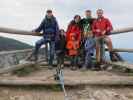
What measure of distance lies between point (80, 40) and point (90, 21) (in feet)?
1.85

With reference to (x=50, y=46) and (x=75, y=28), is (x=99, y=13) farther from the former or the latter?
(x=50, y=46)

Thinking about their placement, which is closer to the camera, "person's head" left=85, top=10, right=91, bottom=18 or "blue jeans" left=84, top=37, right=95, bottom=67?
"blue jeans" left=84, top=37, right=95, bottom=67

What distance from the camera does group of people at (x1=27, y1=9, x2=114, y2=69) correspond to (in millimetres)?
13555

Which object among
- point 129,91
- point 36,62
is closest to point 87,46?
point 36,62

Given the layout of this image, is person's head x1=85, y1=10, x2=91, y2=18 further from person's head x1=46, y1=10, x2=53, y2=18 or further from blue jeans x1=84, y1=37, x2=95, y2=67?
person's head x1=46, y1=10, x2=53, y2=18

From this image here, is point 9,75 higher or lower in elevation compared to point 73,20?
lower

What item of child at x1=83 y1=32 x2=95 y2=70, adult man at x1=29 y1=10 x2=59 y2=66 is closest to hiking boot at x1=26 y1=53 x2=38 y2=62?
adult man at x1=29 y1=10 x2=59 y2=66

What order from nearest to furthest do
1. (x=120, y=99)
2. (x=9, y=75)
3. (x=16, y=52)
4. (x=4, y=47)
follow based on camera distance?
(x=120, y=99) → (x=9, y=75) → (x=16, y=52) → (x=4, y=47)

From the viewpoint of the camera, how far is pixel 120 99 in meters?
9.47

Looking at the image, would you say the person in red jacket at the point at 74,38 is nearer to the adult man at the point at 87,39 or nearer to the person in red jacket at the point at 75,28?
the person in red jacket at the point at 75,28

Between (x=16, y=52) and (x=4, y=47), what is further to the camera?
(x=4, y=47)

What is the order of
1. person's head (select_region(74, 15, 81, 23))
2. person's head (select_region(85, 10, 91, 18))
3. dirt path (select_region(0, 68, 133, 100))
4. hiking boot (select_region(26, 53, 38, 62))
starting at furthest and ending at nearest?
1. hiking boot (select_region(26, 53, 38, 62))
2. person's head (select_region(74, 15, 81, 23))
3. person's head (select_region(85, 10, 91, 18))
4. dirt path (select_region(0, 68, 133, 100))

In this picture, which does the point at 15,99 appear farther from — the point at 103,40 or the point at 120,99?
the point at 103,40

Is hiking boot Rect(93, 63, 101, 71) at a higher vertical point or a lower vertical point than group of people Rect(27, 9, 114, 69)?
lower
